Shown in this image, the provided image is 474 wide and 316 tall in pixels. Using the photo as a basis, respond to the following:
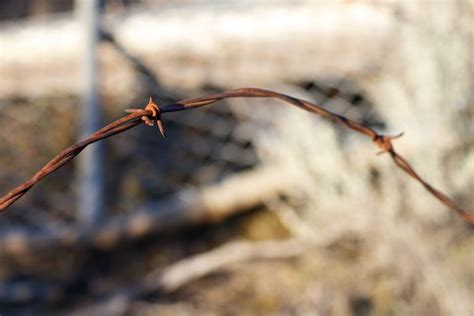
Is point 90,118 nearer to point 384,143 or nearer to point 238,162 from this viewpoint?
point 238,162

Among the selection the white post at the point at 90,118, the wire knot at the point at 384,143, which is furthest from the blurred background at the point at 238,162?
the wire knot at the point at 384,143

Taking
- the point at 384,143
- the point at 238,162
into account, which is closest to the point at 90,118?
the point at 238,162

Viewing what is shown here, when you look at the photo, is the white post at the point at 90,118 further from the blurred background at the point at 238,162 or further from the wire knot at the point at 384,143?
the wire knot at the point at 384,143

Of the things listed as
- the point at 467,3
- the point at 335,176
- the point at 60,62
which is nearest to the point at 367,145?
the point at 335,176

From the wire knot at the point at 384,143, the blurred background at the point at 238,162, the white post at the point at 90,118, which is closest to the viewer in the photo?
→ the wire knot at the point at 384,143

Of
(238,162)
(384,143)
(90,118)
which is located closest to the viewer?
(384,143)

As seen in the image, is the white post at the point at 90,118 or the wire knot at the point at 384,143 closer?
the wire knot at the point at 384,143

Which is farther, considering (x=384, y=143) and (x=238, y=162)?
(x=238, y=162)

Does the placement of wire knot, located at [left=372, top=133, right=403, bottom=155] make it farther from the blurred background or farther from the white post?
the white post
